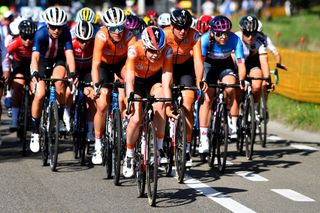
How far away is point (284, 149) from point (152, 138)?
5.63 meters

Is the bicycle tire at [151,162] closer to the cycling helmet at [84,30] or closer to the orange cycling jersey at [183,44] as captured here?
the orange cycling jersey at [183,44]

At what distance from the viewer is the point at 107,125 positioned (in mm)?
12383

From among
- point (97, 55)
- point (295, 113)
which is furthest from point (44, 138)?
point (295, 113)

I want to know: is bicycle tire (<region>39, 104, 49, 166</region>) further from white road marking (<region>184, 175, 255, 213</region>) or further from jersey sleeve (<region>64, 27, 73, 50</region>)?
white road marking (<region>184, 175, 255, 213</region>)

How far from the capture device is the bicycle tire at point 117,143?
456 inches

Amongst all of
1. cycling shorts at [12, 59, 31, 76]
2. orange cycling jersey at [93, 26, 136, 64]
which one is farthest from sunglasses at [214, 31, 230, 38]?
cycling shorts at [12, 59, 31, 76]

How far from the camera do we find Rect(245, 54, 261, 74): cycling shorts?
15.9 metres

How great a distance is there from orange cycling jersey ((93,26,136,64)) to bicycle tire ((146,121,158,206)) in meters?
2.43

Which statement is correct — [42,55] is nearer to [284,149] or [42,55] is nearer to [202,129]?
[202,129]

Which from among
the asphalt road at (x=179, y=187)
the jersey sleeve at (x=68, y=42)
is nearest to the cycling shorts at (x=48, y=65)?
the jersey sleeve at (x=68, y=42)

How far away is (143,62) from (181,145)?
1.10 metres

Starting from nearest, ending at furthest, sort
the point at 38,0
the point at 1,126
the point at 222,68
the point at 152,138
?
the point at 152,138, the point at 222,68, the point at 1,126, the point at 38,0

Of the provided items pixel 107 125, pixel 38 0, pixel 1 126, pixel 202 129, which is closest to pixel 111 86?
pixel 107 125

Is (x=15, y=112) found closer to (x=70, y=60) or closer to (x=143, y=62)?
(x=70, y=60)
